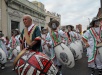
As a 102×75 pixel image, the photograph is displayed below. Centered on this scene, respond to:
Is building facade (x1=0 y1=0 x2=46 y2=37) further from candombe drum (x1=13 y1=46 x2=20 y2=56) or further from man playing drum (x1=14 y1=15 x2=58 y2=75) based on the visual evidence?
man playing drum (x1=14 y1=15 x2=58 y2=75)

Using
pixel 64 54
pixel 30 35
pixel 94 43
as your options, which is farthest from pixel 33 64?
pixel 94 43

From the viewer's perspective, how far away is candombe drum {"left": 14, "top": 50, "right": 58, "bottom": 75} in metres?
2.79

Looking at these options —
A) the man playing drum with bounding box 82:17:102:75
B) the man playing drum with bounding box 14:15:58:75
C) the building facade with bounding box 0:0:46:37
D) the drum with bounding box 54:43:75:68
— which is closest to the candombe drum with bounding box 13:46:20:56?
the drum with bounding box 54:43:75:68

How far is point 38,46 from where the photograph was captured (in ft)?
10.3

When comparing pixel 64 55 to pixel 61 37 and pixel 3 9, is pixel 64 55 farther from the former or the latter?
pixel 3 9

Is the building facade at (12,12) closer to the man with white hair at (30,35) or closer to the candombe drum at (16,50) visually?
the candombe drum at (16,50)

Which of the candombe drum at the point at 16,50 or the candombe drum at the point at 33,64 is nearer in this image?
the candombe drum at the point at 33,64

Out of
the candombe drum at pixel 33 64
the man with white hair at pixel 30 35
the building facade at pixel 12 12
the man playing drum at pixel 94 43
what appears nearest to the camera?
the candombe drum at pixel 33 64

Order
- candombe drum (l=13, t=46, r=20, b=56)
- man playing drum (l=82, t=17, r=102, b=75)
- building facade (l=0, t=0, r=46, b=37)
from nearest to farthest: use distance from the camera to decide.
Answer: man playing drum (l=82, t=17, r=102, b=75) → candombe drum (l=13, t=46, r=20, b=56) → building facade (l=0, t=0, r=46, b=37)

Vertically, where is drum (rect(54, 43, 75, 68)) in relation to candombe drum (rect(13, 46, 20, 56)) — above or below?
above

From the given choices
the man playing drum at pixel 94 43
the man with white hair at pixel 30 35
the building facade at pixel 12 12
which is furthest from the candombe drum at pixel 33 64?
the building facade at pixel 12 12

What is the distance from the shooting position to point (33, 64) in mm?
2801

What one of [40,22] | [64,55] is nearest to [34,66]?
[64,55]

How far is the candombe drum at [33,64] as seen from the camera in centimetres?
279
